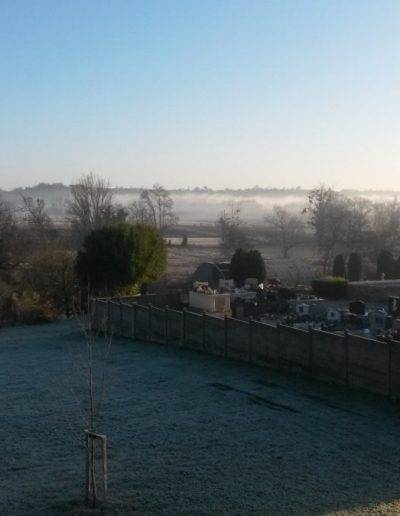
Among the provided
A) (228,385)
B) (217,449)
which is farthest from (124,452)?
(228,385)

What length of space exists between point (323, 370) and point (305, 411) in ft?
11.9

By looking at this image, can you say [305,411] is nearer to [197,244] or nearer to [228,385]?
[228,385]

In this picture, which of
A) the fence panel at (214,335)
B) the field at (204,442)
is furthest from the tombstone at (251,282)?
the field at (204,442)

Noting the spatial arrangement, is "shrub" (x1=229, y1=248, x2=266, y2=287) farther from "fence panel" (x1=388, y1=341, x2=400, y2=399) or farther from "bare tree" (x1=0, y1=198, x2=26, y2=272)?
"fence panel" (x1=388, y1=341, x2=400, y2=399)

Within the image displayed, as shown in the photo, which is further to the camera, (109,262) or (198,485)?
(109,262)

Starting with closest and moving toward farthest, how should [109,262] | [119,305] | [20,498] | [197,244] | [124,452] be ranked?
[20,498] < [124,452] < [119,305] < [109,262] < [197,244]

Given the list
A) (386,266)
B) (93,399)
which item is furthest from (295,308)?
(93,399)

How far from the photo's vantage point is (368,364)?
19234 millimetres

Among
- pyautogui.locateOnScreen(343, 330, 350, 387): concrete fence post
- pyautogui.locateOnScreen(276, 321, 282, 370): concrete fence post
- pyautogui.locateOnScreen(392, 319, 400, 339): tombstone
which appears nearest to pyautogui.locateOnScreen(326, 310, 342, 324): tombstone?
pyautogui.locateOnScreen(392, 319, 400, 339): tombstone

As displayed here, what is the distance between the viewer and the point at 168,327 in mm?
28453

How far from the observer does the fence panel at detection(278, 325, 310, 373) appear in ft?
70.9

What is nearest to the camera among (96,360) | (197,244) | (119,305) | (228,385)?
(228,385)

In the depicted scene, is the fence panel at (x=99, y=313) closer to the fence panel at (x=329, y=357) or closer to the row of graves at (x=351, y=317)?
the row of graves at (x=351, y=317)

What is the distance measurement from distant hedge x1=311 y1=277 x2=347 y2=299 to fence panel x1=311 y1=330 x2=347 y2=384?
19793 mm
